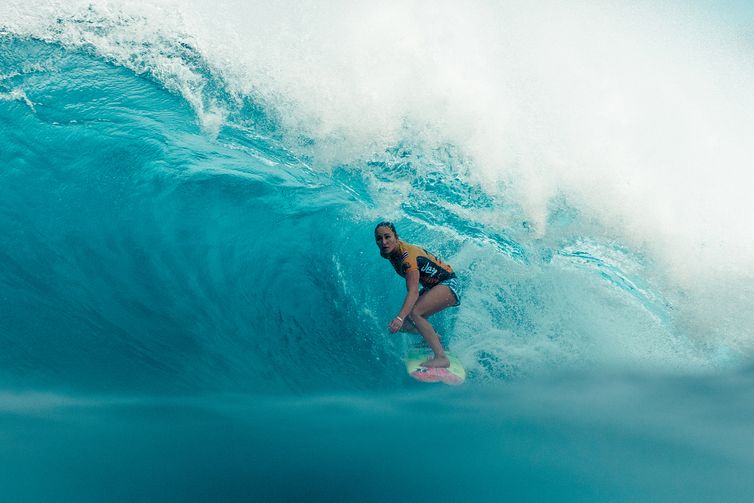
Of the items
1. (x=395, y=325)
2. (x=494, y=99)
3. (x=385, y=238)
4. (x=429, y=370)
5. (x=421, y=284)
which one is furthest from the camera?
(x=494, y=99)

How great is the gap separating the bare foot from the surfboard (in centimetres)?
3

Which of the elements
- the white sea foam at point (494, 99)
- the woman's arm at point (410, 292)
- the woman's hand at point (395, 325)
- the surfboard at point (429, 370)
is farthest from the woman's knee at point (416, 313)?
the white sea foam at point (494, 99)

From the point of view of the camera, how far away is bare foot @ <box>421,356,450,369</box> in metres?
5.93

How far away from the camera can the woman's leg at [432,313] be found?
5.97 m

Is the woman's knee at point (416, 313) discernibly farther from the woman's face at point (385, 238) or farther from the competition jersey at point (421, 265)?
the woman's face at point (385, 238)

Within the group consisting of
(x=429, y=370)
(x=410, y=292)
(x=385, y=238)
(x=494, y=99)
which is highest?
(x=494, y=99)

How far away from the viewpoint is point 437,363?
19.5 feet

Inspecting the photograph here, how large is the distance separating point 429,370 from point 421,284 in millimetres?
768

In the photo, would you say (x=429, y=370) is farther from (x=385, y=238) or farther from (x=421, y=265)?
(x=385, y=238)

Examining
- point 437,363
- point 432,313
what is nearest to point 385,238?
point 432,313

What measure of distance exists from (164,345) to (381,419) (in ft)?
6.52

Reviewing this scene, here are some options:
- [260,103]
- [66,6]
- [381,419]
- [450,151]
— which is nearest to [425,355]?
[381,419]

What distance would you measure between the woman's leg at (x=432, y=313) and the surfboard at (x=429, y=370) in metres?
0.06

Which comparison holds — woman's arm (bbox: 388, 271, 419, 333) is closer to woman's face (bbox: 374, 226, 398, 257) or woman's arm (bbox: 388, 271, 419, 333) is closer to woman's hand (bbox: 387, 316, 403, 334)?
woman's hand (bbox: 387, 316, 403, 334)
